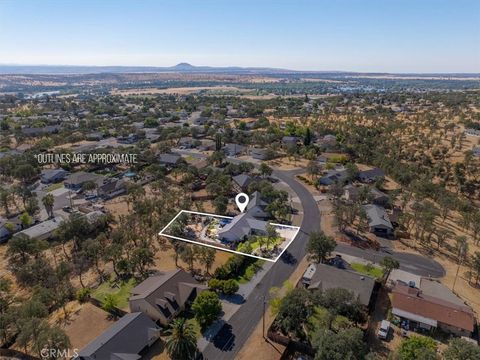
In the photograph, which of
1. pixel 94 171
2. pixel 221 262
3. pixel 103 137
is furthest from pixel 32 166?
pixel 221 262

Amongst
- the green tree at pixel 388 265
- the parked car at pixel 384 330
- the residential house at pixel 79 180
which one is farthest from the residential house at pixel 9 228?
the green tree at pixel 388 265

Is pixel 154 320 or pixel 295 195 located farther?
pixel 295 195

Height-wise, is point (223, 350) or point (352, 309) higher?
point (352, 309)

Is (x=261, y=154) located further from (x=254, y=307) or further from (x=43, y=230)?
(x=254, y=307)

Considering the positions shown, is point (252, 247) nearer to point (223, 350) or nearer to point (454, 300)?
point (223, 350)

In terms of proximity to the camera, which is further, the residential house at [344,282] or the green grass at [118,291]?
the green grass at [118,291]

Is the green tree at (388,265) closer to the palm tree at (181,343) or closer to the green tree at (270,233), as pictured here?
the green tree at (270,233)

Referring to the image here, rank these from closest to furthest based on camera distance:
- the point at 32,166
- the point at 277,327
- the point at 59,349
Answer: the point at 59,349
the point at 277,327
the point at 32,166

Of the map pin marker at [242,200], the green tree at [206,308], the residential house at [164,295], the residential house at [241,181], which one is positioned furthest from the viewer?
the residential house at [241,181]
